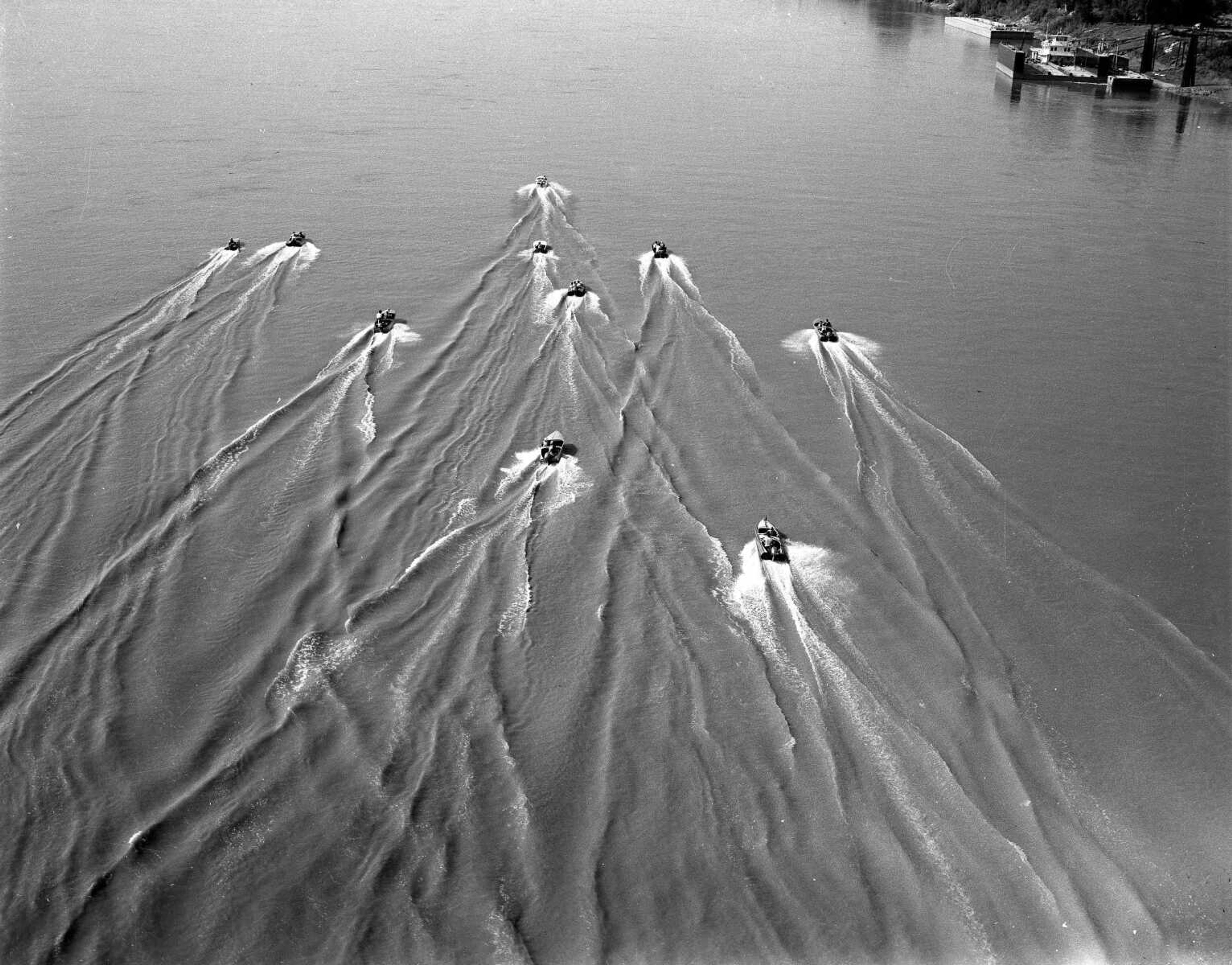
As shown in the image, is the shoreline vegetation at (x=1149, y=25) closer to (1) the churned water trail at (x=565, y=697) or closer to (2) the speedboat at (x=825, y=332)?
(2) the speedboat at (x=825, y=332)

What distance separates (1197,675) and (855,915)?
966 cm

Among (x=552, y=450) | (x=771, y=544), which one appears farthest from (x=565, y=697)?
(x=552, y=450)

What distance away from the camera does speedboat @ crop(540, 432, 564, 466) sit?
83.9 feet

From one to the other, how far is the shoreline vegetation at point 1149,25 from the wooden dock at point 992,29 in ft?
4.19

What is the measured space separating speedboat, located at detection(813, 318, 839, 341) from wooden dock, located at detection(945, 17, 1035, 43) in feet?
241

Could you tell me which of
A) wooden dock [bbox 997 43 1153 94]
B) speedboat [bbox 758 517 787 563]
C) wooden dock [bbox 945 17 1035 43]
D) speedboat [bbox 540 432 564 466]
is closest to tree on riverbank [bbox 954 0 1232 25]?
wooden dock [bbox 945 17 1035 43]

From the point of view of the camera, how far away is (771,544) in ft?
74.4

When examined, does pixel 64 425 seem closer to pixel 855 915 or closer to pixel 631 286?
pixel 631 286

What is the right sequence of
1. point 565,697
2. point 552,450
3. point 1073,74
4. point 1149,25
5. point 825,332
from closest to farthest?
point 565,697
point 552,450
point 825,332
point 1073,74
point 1149,25

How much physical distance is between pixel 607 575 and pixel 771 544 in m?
3.64

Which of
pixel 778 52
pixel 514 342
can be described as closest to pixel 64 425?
pixel 514 342

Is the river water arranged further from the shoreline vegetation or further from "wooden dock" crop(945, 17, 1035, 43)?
"wooden dock" crop(945, 17, 1035, 43)

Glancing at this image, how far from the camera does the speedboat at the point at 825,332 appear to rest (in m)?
32.9

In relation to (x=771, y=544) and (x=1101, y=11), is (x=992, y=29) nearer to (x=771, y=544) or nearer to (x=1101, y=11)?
(x=1101, y=11)
